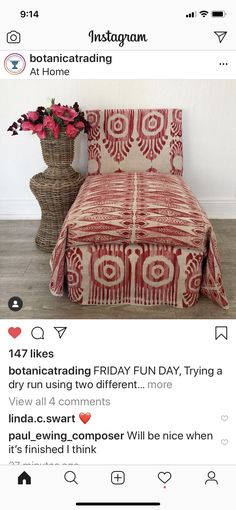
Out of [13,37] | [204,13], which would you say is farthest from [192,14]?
[13,37]

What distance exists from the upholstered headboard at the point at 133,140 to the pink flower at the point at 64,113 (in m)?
0.22

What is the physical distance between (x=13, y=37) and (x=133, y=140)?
1127 millimetres

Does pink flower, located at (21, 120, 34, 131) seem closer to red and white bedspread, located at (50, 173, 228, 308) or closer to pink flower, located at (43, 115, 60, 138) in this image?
pink flower, located at (43, 115, 60, 138)

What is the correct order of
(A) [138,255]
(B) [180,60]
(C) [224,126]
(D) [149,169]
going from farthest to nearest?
1. (C) [224,126]
2. (D) [149,169]
3. (A) [138,255]
4. (B) [180,60]

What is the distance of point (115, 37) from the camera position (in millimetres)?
1492

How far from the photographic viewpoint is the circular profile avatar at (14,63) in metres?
1.61

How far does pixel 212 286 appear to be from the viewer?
194 cm

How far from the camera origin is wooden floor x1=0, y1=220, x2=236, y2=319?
6.22 feet

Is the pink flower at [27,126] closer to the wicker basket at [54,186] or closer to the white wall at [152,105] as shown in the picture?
the wicker basket at [54,186]

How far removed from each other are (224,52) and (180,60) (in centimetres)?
15
